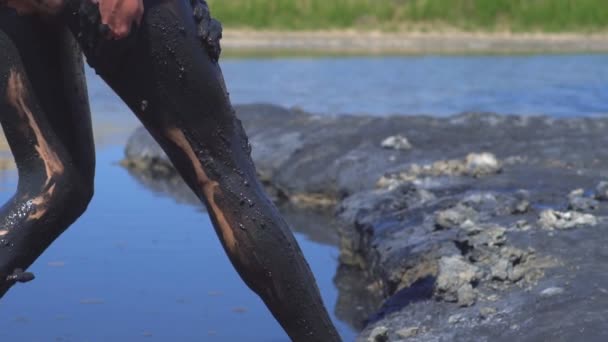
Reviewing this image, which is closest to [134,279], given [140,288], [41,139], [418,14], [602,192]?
[140,288]

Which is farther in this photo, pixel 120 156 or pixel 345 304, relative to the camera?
pixel 120 156

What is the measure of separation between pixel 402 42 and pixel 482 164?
47.4 feet

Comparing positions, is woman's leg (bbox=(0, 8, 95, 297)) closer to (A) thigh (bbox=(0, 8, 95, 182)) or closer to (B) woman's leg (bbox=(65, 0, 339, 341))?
(A) thigh (bbox=(0, 8, 95, 182))

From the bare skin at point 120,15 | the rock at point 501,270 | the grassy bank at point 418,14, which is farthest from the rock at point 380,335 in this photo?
the grassy bank at point 418,14

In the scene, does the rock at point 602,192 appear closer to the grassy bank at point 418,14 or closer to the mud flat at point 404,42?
the mud flat at point 404,42

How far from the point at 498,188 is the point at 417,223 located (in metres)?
0.68

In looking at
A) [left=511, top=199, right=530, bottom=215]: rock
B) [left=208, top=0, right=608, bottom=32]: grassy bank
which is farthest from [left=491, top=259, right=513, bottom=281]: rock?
[left=208, top=0, right=608, bottom=32]: grassy bank

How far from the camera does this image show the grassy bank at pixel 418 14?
67.7 feet

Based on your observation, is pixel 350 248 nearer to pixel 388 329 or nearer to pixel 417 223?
pixel 417 223

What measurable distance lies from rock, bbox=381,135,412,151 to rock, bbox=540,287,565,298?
330 cm

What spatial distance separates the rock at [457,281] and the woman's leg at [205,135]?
96cm

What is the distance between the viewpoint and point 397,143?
6.96m

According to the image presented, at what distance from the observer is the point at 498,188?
5422 millimetres

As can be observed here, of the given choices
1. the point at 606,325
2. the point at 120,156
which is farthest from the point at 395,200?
the point at 120,156
